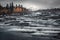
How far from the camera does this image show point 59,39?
6617mm

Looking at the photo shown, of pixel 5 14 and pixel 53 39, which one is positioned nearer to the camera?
pixel 53 39

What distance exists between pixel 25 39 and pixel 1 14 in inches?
1020

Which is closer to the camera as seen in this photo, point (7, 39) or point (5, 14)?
point (7, 39)

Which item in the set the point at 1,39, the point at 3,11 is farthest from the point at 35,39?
the point at 3,11

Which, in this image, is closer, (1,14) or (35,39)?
(35,39)

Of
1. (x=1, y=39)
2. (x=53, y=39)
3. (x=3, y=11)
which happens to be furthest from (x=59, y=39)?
(x=3, y=11)

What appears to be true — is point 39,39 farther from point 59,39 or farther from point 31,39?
point 59,39

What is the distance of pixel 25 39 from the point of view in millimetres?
6633

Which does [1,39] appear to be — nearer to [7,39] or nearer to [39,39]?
[7,39]

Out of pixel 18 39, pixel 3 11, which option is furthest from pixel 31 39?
pixel 3 11

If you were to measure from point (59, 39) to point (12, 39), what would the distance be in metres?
2.20

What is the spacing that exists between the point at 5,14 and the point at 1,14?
92cm

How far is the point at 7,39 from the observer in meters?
6.54

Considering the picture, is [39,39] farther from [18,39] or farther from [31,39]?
[18,39]
